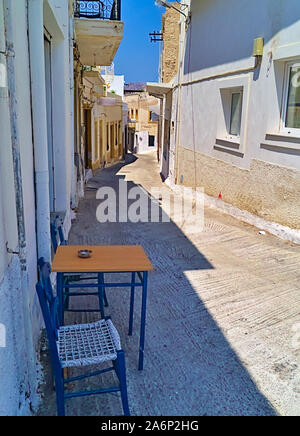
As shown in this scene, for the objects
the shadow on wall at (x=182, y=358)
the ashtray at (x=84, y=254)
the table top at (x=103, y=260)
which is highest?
the ashtray at (x=84, y=254)

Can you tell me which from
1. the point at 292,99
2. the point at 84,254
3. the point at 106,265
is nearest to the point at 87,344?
the point at 106,265

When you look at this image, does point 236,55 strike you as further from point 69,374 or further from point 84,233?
point 69,374

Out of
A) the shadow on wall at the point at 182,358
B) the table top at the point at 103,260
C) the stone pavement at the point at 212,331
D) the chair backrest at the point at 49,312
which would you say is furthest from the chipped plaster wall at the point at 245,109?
the chair backrest at the point at 49,312

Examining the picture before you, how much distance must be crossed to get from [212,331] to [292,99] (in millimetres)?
4161

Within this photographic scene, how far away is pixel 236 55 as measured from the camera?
7.48 m

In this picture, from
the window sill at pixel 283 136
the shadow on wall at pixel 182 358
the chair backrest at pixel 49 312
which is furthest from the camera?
the window sill at pixel 283 136

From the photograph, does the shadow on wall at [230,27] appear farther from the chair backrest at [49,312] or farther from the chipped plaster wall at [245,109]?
the chair backrest at [49,312]

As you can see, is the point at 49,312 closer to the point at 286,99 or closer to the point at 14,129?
the point at 14,129

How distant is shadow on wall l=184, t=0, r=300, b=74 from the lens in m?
6.10

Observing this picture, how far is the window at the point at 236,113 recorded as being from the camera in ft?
25.6

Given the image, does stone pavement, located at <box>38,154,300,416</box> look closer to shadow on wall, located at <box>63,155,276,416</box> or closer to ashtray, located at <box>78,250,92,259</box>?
shadow on wall, located at <box>63,155,276,416</box>
